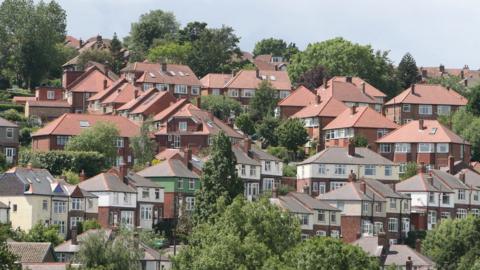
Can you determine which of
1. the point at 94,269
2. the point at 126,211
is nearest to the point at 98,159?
the point at 126,211

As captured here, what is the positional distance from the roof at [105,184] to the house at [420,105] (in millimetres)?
44691

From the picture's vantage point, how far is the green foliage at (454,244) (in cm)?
12181

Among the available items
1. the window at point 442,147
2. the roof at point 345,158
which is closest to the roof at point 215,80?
the window at point 442,147

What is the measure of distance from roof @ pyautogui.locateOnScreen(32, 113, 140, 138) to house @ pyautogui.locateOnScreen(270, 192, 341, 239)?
1944cm

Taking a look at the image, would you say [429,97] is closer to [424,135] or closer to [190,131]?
[424,135]

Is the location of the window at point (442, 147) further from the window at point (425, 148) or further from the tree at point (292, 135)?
the tree at point (292, 135)

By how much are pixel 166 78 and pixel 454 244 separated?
181ft

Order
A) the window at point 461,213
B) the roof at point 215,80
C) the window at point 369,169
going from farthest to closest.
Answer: the roof at point 215,80, the window at point 369,169, the window at point 461,213

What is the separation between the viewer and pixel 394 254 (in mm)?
119750

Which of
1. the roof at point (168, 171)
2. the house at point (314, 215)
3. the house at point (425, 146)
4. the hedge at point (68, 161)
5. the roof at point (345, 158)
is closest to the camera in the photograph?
the house at point (314, 215)

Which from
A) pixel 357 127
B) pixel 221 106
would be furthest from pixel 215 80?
pixel 357 127

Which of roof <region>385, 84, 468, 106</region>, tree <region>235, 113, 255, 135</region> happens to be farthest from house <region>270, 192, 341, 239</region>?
roof <region>385, 84, 468, 106</region>

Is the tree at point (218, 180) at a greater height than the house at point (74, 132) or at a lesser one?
lesser

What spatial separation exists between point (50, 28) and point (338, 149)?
156ft
